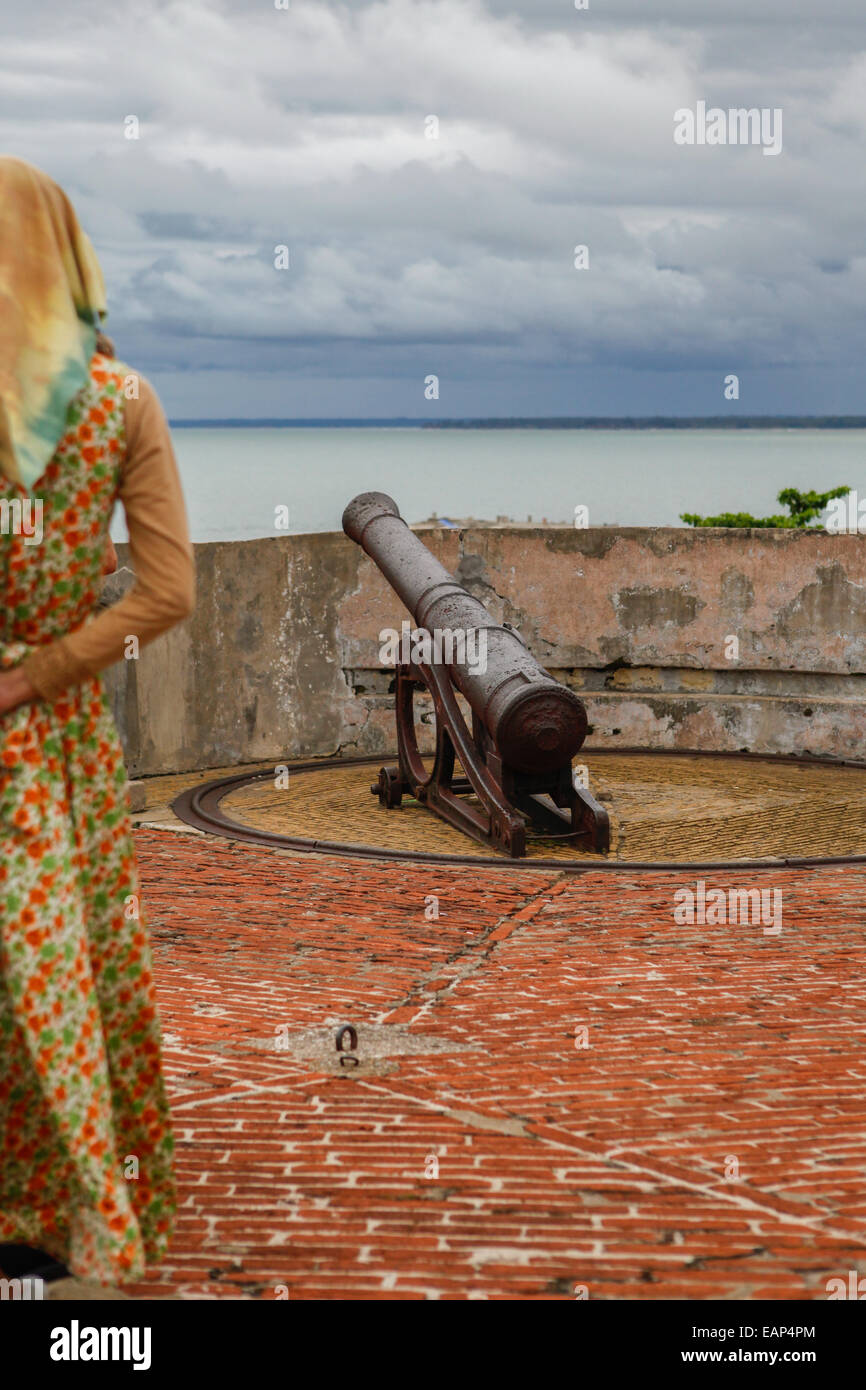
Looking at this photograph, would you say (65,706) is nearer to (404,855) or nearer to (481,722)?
(404,855)

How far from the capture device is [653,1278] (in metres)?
3.36

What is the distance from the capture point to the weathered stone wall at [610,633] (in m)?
11.8

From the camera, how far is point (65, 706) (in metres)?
3.07

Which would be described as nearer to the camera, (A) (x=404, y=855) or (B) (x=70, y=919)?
(B) (x=70, y=919)

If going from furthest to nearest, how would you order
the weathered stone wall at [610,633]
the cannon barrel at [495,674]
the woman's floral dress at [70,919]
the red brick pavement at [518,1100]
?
the weathered stone wall at [610,633] → the cannon barrel at [495,674] → the red brick pavement at [518,1100] → the woman's floral dress at [70,919]

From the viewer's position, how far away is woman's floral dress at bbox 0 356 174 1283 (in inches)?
117

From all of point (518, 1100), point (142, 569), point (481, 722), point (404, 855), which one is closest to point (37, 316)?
A: point (142, 569)

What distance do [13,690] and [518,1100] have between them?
2134 millimetres

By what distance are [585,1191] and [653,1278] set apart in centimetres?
49

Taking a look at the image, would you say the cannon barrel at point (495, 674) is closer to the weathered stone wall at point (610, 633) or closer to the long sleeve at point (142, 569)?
the weathered stone wall at point (610, 633)

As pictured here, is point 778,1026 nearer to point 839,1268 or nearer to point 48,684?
point 839,1268

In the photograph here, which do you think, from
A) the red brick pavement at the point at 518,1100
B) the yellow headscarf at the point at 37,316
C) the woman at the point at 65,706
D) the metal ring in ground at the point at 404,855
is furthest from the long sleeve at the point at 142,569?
the metal ring in ground at the point at 404,855

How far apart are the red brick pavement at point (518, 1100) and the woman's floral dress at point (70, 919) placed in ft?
1.14

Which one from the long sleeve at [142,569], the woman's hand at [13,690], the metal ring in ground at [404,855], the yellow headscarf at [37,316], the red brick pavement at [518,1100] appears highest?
the yellow headscarf at [37,316]
